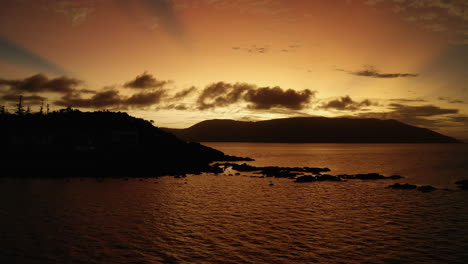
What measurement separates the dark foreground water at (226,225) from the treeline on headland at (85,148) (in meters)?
14.7

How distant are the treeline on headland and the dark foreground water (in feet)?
48.3

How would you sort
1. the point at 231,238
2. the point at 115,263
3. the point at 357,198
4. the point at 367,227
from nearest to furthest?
the point at 115,263
the point at 231,238
the point at 367,227
the point at 357,198

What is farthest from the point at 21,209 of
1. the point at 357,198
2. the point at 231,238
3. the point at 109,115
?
the point at 109,115

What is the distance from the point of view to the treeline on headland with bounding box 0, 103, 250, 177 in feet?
192

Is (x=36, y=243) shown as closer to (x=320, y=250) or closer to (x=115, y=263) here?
(x=115, y=263)

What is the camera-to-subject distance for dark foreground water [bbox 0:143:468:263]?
18953 millimetres

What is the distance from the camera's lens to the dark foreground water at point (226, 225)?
18953 mm

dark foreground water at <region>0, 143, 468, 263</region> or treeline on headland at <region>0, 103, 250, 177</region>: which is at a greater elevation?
treeline on headland at <region>0, 103, 250, 177</region>

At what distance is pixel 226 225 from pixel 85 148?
52.0 m

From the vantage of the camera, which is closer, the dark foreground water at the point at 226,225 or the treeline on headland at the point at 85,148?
the dark foreground water at the point at 226,225

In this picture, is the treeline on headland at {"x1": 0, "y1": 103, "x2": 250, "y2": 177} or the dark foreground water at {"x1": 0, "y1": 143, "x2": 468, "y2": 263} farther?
the treeline on headland at {"x1": 0, "y1": 103, "x2": 250, "y2": 177}

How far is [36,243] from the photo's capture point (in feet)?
67.2

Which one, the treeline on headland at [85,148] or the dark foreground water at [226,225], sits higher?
the treeline on headland at [85,148]

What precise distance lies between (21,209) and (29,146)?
1657 inches
